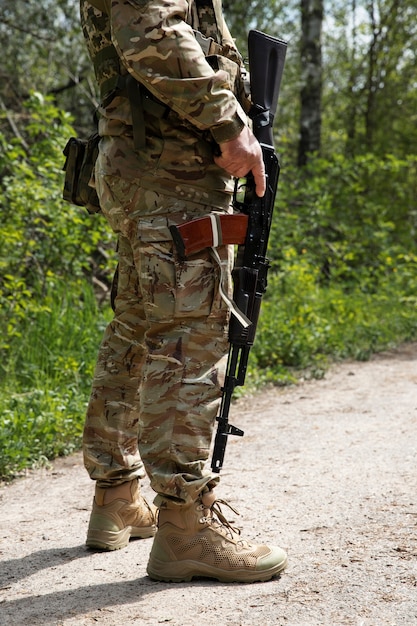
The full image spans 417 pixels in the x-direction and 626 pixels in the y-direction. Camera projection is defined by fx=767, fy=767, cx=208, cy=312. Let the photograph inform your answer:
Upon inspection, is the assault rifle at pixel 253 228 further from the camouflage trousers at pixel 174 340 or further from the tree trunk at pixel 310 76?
the tree trunk at pixel 310 76

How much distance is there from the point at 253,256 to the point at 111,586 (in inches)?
47.8

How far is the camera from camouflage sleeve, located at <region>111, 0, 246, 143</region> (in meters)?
2.32

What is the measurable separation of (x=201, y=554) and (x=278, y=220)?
6096 mm

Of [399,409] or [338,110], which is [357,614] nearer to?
[399,409]

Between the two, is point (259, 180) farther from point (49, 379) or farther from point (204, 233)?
point (49, 379)

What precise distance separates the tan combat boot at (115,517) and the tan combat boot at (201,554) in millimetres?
340

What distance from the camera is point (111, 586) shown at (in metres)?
2.54

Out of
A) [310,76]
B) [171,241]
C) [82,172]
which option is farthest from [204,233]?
[310,76]

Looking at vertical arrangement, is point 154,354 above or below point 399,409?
above

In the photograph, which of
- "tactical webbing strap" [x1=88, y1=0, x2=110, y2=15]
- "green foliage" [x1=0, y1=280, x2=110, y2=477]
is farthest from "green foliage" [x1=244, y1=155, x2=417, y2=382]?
"tactical webbing strap" [x1=88, y1=0, x2=110, y2=15]

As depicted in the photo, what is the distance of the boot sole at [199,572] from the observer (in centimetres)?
253

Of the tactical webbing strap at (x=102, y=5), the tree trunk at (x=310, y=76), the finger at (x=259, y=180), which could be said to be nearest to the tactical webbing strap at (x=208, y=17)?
the tactical webbing strap at (x=102, y=5)

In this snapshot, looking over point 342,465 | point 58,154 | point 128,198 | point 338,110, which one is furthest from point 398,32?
point 128,198

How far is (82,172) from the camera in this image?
9.55 feet
